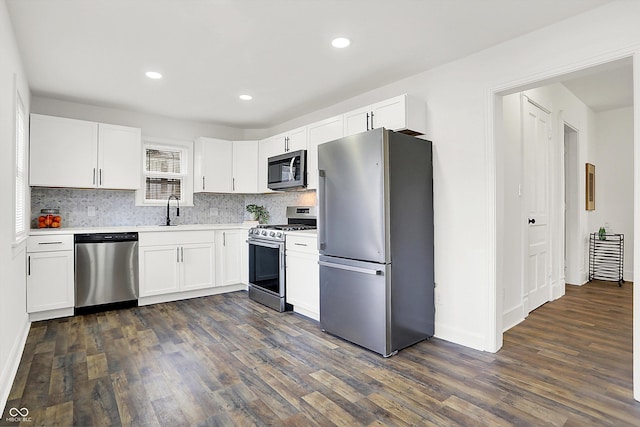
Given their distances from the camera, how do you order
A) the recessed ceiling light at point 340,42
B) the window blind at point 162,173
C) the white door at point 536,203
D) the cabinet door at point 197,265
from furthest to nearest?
1. the window blind at point 162,173
2. the cabinet door at point 197,265
3. the white door at point 536,203
4. the recessed ceiling light at point 340,42

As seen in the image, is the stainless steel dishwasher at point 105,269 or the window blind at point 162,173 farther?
the window blind at point 162,173

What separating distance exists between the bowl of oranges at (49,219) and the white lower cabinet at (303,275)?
2.65 meters

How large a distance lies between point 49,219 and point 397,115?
155 inches

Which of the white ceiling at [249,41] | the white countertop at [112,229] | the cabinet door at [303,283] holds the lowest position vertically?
the cabinet door at [303,283]

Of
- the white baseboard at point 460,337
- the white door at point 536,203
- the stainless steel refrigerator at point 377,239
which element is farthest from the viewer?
the white door at point 536,203

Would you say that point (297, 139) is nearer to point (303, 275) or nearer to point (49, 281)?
point (303, 275)

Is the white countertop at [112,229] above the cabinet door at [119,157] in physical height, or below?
below

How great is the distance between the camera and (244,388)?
2236 millimetres

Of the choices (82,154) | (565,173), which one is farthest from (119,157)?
(565,173)

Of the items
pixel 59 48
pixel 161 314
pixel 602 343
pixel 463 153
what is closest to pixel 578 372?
pixel 602 343

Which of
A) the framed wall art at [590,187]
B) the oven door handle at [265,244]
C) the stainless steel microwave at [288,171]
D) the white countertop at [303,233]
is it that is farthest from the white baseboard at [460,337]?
the framed wall art at [590,187]

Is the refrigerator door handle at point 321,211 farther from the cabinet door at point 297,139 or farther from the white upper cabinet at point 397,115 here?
the cabinet door at point 297,139

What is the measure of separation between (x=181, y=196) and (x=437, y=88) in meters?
3.72

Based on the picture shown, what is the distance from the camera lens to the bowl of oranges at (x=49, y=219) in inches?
153
